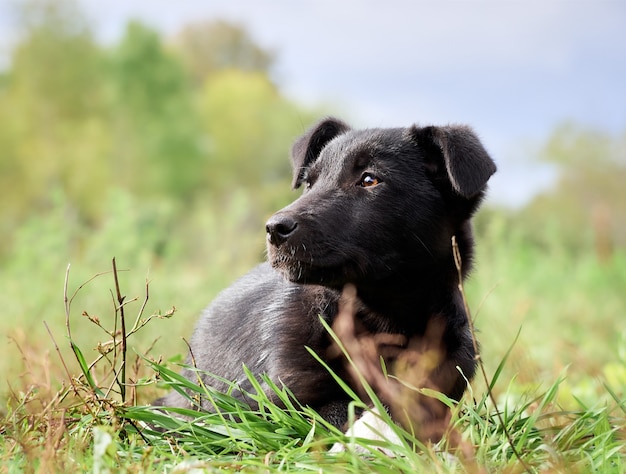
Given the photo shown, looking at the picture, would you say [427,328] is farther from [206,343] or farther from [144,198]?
[144,198]

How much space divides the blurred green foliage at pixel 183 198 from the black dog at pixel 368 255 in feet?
1.30

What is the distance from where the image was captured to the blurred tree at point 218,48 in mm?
50219

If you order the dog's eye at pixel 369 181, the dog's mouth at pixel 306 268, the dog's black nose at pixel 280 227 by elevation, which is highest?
the dog's eye at pixel 369 181

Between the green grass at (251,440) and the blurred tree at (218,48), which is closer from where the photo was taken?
the green grass at (251,440)

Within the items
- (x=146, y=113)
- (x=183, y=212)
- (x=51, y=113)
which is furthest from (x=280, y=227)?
(x=51, y=113)

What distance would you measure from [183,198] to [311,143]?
30582 mm

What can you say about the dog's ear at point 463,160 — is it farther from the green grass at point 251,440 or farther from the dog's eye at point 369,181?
the green grass at point 251,440

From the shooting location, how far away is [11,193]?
97.5 ft

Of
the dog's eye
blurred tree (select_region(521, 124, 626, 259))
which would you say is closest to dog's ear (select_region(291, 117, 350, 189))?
the dog's eye

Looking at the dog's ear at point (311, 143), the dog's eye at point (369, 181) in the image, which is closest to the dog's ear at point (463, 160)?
the dog's eye at point (369, 181)

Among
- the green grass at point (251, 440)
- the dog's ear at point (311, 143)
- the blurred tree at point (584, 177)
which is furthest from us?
the blurred tree at point (584, 177)

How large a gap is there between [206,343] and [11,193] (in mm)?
28730

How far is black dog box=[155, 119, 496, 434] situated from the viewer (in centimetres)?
311

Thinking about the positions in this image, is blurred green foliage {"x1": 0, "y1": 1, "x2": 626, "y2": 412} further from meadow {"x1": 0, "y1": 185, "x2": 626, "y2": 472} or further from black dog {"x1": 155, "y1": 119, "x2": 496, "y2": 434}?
black dog {"x1": 155, "y1": 119, "x2": 496, "y2": 434}
